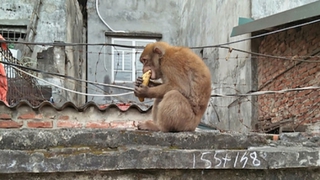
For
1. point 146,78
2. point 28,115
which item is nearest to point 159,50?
point 146,78

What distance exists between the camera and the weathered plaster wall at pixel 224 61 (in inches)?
299

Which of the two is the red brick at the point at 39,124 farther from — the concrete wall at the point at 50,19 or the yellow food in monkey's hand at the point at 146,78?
the concrete wall at the point at 50,19

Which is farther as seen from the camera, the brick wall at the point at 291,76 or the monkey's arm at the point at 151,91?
the brick wall at the point at 291,76

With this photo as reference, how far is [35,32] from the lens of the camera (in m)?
9.85

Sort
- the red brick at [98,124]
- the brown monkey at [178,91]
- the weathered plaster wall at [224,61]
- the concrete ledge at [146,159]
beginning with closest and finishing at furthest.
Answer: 1. the concrete ledge at [146,159]
2. the brown monkey at [178,91]
3. the red brick at [98,124]
4. the weathered plaster wall at [224,61]

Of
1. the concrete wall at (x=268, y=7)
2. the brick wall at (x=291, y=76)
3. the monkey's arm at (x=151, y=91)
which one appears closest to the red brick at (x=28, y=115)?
the monkey's arm at (x=151, y=91)

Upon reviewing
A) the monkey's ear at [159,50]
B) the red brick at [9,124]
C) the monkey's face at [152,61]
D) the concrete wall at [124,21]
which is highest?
the concrete wall at [124,21]

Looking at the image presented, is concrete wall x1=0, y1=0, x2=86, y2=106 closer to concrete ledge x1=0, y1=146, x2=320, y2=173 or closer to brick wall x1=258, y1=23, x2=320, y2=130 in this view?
brick wall x1=258, y1=23, x2=320, y2=130

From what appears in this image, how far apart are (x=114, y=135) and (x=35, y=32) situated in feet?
27.7

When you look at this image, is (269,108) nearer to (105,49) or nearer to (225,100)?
(225,100)

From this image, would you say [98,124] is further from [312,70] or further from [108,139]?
[108,139]

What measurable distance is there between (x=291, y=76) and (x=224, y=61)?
2.56 meters

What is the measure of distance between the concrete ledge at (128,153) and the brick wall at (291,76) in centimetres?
391

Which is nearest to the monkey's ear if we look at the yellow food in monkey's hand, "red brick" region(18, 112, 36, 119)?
the yellow food in monkey's hand
